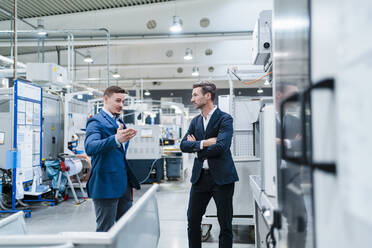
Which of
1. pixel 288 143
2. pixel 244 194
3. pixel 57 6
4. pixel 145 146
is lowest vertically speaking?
pixel 244 194

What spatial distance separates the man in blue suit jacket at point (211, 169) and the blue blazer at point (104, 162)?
1.86 ft

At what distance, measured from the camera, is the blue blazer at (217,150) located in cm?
228

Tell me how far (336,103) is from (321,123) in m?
0.07

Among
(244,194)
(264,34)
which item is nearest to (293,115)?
(264,34)

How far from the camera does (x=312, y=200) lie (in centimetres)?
71

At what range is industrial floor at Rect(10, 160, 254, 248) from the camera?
11.1ft

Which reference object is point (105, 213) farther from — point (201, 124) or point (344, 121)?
point (344, 121)

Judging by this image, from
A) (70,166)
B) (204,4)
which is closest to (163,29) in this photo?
(204,4)

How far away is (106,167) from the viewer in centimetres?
213

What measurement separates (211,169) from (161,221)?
2.13 metres

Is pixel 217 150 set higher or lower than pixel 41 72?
lower

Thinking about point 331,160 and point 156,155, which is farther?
point 156,155

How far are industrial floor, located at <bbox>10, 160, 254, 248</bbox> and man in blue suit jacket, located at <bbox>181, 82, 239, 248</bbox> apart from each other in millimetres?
999

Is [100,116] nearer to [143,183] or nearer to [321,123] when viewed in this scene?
[321,123]
